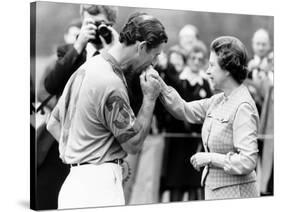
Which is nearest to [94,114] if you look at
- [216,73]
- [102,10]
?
[102,10]

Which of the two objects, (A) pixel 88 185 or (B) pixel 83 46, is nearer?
(A) pixel 88 185

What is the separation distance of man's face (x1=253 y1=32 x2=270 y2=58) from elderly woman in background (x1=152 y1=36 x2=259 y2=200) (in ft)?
1.96

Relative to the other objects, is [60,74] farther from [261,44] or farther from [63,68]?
[261,44]

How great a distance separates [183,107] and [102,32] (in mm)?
1209

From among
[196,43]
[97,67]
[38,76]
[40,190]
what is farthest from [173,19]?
[40,190]

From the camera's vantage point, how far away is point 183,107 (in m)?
8.20

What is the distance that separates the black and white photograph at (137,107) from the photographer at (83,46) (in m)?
0.01

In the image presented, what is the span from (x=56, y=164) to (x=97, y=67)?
1071 mm

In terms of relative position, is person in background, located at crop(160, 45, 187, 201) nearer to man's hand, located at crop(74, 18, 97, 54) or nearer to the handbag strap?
man's hand, located at crop(74, 18, 97, 54)

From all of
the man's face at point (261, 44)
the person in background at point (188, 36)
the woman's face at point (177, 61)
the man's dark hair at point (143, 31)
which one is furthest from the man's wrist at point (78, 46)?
the man's face at point (261, 44)

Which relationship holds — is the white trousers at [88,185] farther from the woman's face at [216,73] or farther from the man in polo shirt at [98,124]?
the woman's face at [216,73]

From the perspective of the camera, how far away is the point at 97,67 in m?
7.70

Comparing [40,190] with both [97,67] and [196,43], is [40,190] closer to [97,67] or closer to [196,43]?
[97,67]

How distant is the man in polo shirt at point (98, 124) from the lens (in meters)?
7.59
